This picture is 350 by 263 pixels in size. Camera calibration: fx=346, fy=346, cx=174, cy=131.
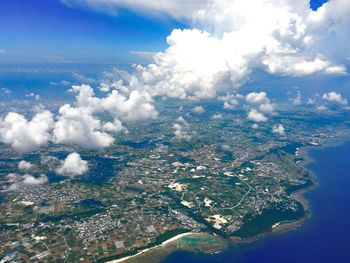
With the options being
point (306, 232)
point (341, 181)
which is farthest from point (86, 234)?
point (341, 181)

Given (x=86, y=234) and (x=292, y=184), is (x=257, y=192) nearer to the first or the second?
(x=292, y=184)

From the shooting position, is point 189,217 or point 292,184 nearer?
point 189,217

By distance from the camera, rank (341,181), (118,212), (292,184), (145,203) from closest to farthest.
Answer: (118,212), (145,203), (292,184), (341,181)

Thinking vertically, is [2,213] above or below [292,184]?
below

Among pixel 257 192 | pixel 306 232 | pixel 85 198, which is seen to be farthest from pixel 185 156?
pixel 306 232

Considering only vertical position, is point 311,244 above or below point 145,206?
above

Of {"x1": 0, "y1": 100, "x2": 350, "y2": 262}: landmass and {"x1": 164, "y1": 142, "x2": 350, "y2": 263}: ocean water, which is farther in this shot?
{"x1": 0, "y1": 100, "x2": 350, "y2": 262}: landmass

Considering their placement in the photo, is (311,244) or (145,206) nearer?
(311,244)

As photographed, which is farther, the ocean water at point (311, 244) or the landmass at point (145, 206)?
the landmass at point (145, 206)

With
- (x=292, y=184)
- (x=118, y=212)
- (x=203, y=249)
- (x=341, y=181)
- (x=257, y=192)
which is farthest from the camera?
(x=341, y=181)
